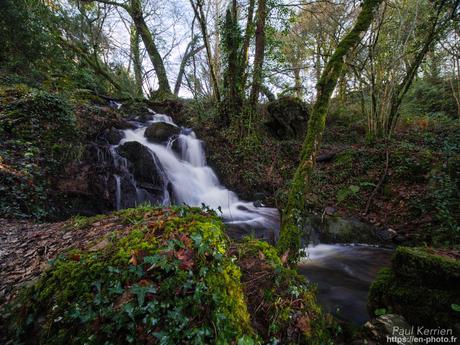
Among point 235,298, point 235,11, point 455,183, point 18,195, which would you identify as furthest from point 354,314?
point 235,11

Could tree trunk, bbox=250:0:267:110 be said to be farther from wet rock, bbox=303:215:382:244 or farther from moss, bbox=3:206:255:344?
moss, bbox=3:206:255:344

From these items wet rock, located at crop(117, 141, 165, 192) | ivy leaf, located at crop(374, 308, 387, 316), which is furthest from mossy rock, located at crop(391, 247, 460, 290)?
wet rock, located at crop(117, 141, 165, 192)

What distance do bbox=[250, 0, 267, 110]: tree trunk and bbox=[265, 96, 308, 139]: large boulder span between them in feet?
6.71

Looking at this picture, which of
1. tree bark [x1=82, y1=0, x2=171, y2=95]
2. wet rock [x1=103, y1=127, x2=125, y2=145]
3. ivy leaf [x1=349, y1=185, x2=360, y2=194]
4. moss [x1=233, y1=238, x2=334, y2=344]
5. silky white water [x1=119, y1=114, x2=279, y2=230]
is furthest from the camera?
tree bark [x1=82, y1=0, x2=171, y2=95]

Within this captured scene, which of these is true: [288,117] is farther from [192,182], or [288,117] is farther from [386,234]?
[386,234]

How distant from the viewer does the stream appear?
4.34m

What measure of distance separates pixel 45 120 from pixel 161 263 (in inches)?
271

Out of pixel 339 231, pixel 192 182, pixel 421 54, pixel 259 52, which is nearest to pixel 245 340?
pixel 339 231

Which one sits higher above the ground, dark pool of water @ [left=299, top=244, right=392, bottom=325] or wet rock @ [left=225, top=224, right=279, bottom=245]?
wet rock @ [left=225, top=224, right=279, bottom=245]

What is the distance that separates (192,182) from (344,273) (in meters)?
5.77

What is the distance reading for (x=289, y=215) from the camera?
4090 millimetres

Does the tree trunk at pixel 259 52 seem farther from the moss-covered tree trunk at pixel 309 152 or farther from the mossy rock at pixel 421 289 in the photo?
the mossy rock at pixel 421 289

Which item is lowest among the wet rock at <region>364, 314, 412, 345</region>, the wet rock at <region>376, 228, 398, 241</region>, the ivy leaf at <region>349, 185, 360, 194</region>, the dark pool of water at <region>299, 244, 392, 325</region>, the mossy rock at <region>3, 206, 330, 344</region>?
the dark pool of water at <region>299, 244, 392, 325</region>

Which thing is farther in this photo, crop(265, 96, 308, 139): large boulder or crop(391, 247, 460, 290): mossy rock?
crop(265, 96, 308, 139): large boulder
